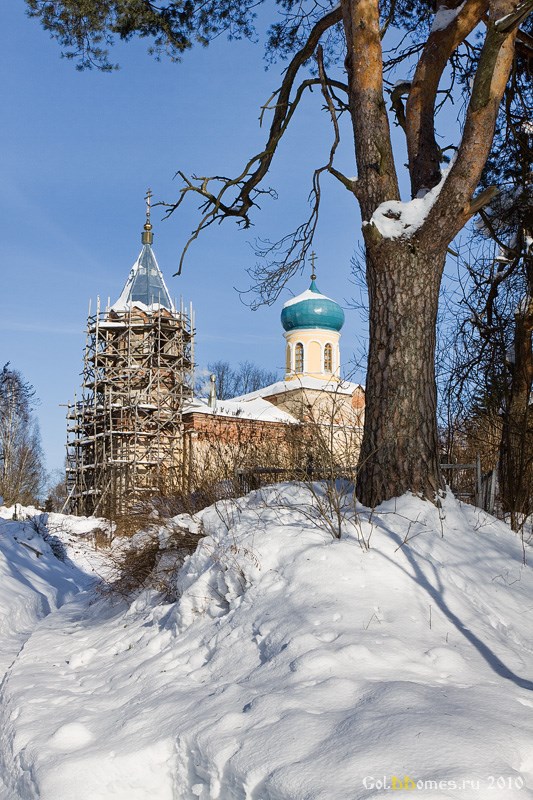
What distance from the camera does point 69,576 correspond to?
41.3 feet

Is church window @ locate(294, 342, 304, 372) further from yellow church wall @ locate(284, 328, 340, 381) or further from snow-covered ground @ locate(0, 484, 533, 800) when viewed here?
snow-covered ground @ locate(0, 484, 533, 800)

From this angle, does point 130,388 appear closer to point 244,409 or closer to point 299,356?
point 244,409

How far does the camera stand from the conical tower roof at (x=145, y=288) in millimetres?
32972

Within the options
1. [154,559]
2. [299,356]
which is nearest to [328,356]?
[299,356]

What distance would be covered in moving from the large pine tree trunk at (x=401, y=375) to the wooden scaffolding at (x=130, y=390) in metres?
24.2

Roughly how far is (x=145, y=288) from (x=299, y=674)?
104 feet

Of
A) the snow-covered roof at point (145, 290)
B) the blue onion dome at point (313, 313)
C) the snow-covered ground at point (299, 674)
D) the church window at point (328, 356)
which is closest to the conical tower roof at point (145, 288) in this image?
the snow-covered roof at point (145, 290)

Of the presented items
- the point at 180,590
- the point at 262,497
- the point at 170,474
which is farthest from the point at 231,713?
the point at 170,474

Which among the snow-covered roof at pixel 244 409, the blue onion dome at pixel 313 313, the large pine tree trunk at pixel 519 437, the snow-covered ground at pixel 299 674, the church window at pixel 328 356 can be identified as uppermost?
the blue onion dome at pixel 313 313

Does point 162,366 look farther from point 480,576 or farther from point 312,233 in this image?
point 480,576

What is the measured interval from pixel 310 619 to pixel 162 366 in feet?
92.9

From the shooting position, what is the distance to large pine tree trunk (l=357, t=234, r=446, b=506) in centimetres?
611

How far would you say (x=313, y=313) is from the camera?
125ft

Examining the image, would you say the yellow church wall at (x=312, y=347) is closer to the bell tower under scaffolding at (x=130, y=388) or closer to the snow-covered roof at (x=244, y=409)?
the snow-covered roof at (x=244, y=409)
